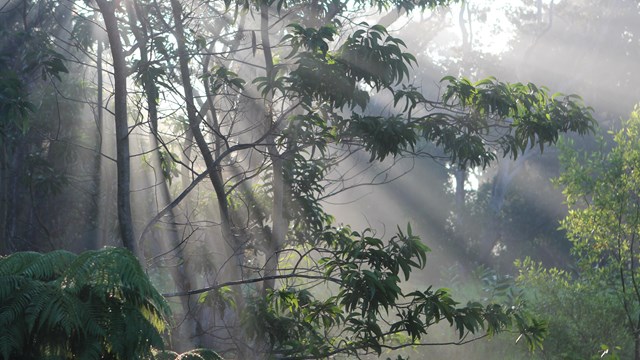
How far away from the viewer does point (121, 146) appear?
5.60m

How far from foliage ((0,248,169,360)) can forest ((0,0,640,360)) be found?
0.01 m

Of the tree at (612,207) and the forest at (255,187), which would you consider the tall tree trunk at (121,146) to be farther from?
the tree at (612,207)

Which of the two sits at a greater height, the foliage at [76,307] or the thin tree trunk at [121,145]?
the thin tree trunk at [121,145]

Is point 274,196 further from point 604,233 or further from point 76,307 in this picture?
point 604,233

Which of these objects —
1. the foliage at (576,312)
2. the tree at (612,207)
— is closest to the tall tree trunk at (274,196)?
the tree at (612,207)

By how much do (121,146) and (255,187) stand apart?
256 centimetres

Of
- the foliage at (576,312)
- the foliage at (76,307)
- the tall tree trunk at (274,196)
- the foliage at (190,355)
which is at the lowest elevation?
the foliage at (576,312)

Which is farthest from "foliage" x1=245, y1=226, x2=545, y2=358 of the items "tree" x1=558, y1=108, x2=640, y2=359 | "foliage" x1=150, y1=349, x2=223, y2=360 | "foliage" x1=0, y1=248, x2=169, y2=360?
"tree" x1=558, y1=108, x2=640, y2=359

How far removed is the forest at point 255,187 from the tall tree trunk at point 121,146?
14 millimetres

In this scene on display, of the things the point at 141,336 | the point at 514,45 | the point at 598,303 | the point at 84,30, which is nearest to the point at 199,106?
the point at 84,30

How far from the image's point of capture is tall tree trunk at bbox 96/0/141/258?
559 cm

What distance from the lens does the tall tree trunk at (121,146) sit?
5594mm

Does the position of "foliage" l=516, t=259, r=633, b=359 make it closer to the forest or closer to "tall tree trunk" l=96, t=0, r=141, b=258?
the forest

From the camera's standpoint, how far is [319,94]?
20.3ft
